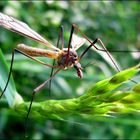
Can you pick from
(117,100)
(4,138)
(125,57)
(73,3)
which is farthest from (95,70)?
(117,100)

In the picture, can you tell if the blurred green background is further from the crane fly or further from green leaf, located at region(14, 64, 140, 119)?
green leaf, located at region(14, 64, 140, 119)

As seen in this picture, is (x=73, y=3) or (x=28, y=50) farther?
(x=73, y=3)

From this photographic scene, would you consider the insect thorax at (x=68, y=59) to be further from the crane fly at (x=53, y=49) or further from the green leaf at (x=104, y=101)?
the green leaf at (x=104, y=101)

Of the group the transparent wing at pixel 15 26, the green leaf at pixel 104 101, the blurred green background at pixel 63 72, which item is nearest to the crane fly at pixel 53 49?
the transparent wing at pixel 15 26

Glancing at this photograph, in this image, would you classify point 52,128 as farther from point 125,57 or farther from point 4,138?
point 125,57

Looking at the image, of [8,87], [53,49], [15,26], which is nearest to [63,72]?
[53,49]
